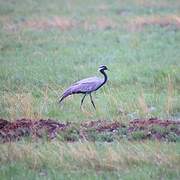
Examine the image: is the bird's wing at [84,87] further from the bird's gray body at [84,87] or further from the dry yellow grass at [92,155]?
the dry yellow grass at [92,155]

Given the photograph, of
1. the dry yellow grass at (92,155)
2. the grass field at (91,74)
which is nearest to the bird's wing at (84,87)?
the grass field at (91,74)

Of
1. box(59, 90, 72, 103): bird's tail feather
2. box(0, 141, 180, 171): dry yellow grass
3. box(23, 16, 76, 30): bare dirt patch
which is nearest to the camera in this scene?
box(0, 141, 180, 171): dry yellow grass

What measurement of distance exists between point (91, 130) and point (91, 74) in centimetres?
595

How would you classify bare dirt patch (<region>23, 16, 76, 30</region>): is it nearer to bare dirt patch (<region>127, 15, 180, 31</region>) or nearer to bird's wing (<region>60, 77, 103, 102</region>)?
bare dirt patch (<region>127, 15, 180, 31</region>)

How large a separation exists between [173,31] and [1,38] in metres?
5.74

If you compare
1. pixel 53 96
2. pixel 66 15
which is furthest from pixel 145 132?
pixel 66 15

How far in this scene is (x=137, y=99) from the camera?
12.6m

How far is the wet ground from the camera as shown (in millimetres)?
9828

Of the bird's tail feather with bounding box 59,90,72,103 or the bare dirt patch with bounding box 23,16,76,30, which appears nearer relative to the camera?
the bird's tail feather with bounding box 59,90,72,103

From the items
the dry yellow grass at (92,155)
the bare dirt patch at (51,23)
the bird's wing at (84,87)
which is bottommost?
the dry yellow grass at (92,155)

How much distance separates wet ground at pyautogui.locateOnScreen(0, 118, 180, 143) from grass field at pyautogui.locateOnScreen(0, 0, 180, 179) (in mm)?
448

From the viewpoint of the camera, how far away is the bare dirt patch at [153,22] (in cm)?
2359

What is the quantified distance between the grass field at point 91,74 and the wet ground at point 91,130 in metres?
0.45

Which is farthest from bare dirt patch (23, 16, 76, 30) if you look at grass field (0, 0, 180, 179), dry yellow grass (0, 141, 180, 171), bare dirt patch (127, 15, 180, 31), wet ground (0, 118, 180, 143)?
dry yellow grass (0, 141, 180, 171)
